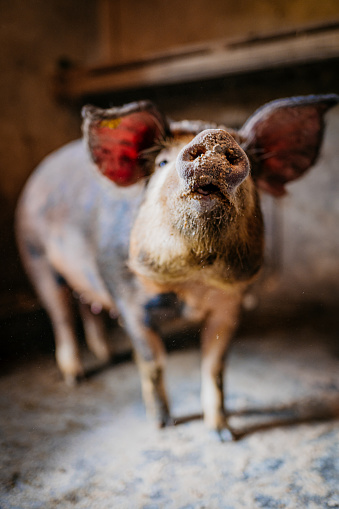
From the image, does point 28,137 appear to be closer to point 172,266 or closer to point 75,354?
point 75,354

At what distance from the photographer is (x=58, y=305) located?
2.25 metres

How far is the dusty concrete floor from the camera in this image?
1.30m

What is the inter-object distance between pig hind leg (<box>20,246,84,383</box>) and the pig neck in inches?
42.0

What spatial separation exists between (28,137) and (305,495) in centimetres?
219

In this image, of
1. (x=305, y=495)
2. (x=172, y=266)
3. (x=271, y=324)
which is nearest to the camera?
(x=172, y=266)

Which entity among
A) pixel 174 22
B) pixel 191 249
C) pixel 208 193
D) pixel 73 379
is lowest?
pixel 73 379

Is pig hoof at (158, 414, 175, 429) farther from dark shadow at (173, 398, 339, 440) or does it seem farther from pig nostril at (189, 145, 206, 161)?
pig nostril at (189, 145, 206, 161)

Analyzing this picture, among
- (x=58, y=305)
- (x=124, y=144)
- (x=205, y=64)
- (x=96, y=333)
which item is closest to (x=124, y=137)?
(x=124, y=144)

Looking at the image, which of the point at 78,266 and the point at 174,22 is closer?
the point at 78,266

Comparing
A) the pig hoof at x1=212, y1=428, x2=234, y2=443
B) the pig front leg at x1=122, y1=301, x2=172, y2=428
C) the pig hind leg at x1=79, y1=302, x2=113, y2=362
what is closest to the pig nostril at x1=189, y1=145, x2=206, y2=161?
the pig front leg at x1=122, y1=301, x2=172, y2=428

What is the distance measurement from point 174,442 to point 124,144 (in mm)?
1160

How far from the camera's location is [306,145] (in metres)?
1.34

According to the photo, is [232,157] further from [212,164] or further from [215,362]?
[215,362]

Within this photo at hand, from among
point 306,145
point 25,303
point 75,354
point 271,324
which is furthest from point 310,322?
point 25,303
